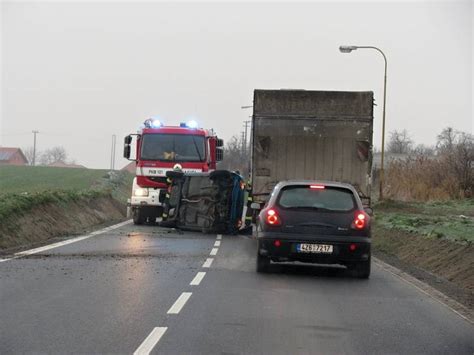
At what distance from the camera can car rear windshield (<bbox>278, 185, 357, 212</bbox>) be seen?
1091 cm

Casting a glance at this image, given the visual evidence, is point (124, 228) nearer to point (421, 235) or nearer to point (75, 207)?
point (75, 207)

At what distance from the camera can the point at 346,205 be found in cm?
1096

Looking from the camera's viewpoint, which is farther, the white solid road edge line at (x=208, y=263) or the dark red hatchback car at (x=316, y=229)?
the white solid road edge line at (x=208, y=263)

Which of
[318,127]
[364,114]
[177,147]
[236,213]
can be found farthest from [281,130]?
[177,147]

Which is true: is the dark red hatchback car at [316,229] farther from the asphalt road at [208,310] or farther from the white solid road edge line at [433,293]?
the white solid road edge line at [433,293]

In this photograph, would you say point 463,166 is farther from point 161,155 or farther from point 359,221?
point 359,221

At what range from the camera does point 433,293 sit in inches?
386

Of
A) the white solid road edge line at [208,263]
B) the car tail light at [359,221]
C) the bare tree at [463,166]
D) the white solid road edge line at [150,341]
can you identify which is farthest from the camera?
the bare tree at [463,166]

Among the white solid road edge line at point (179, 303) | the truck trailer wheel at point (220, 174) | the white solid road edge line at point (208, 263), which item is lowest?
the white solid road edge line at point (208, 263)

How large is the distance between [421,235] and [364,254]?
16.6 ft

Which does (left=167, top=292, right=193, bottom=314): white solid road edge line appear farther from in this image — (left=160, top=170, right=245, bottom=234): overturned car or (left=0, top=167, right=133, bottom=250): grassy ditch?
(left=160, top=170, right=245, bottom=234): overturned car

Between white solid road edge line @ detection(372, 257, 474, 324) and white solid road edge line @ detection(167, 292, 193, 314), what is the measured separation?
340 cm

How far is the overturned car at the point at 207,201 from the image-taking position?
18938 millimetres

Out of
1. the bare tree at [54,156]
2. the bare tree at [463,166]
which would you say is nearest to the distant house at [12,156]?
the bare tree at [54,156]
